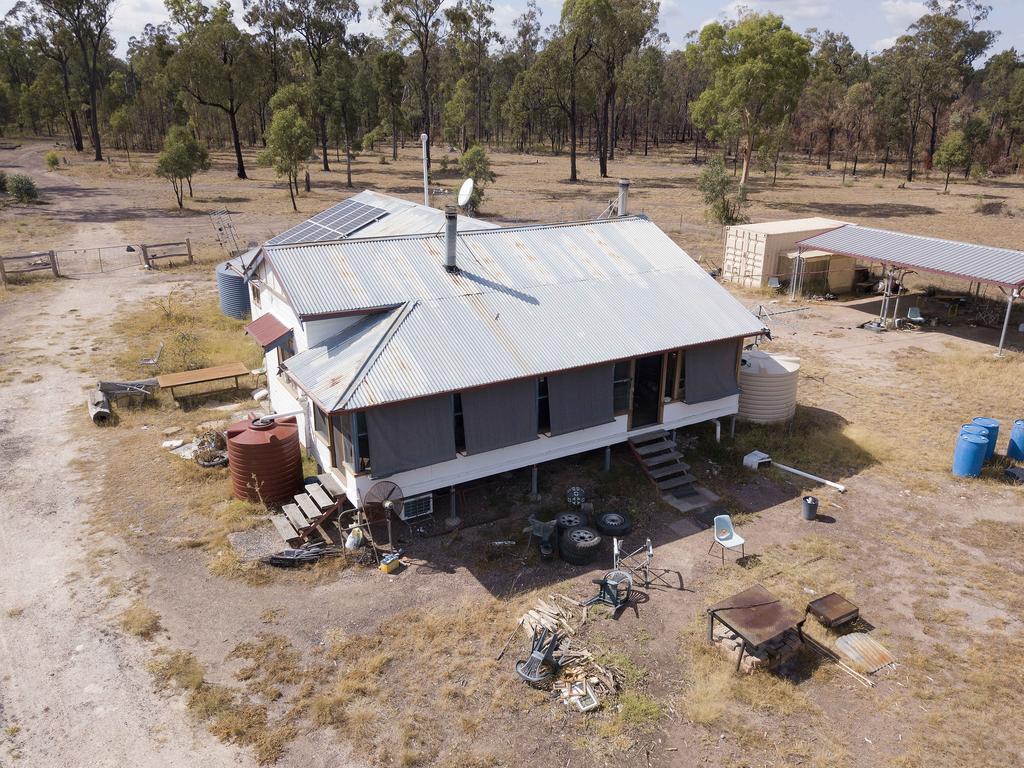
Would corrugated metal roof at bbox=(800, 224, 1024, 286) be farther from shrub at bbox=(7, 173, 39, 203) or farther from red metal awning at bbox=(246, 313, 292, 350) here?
shrub at bbox=(7, 173, 39, 203)

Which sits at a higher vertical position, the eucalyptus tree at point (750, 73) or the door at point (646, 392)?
the eucalyptus tree at point (750, 73)

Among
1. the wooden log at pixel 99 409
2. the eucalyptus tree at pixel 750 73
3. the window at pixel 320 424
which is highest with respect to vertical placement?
the eucalyptus tree at pixel 750 73

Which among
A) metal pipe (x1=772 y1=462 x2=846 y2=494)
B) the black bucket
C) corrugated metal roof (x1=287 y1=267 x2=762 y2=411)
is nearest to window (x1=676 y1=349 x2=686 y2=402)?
corrugated metal roof (x1=287 y1=267 x2=762 y2=411)

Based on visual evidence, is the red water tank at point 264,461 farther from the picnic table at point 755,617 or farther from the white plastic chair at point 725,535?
the picnic table at point 755,617

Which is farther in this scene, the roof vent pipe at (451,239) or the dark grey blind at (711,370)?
the dark grey blind at (711,370)

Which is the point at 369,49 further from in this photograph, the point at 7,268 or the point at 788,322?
the point at 788,322

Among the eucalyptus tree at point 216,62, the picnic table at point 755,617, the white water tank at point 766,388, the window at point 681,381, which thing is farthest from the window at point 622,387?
the eucalyptus tree at point 216,62

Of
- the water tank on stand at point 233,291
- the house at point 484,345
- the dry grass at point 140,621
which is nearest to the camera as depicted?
the dry grass at point 140,621
